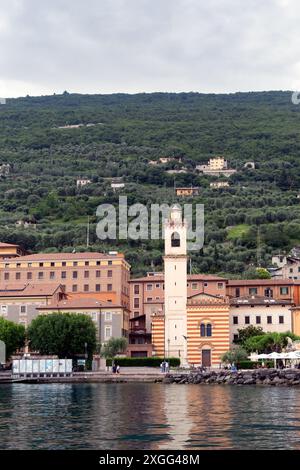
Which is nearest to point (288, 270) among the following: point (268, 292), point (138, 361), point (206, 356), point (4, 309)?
point (268, 292)

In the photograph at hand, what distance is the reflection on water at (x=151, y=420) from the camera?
36969 millimetres

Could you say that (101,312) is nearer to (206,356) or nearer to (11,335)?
(206,356)

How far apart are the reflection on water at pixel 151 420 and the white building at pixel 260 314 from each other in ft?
140

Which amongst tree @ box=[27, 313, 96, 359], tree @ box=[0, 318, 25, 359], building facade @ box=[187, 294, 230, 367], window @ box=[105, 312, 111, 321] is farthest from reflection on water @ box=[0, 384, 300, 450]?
window @ box=[105, 312, 111, 321]

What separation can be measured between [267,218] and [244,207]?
48.8ft

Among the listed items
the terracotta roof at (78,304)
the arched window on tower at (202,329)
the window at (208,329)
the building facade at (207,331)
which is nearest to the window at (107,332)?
the terracotta roof at (78,304)

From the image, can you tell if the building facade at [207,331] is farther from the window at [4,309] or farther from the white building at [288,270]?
the white building at [288,270]

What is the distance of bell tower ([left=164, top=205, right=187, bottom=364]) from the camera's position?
347ft

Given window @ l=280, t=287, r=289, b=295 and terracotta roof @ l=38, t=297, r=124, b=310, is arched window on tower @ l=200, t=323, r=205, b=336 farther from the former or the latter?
window @ l=280, t=287, r=289, b=295

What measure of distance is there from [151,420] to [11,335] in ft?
186

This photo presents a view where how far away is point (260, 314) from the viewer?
111 m
